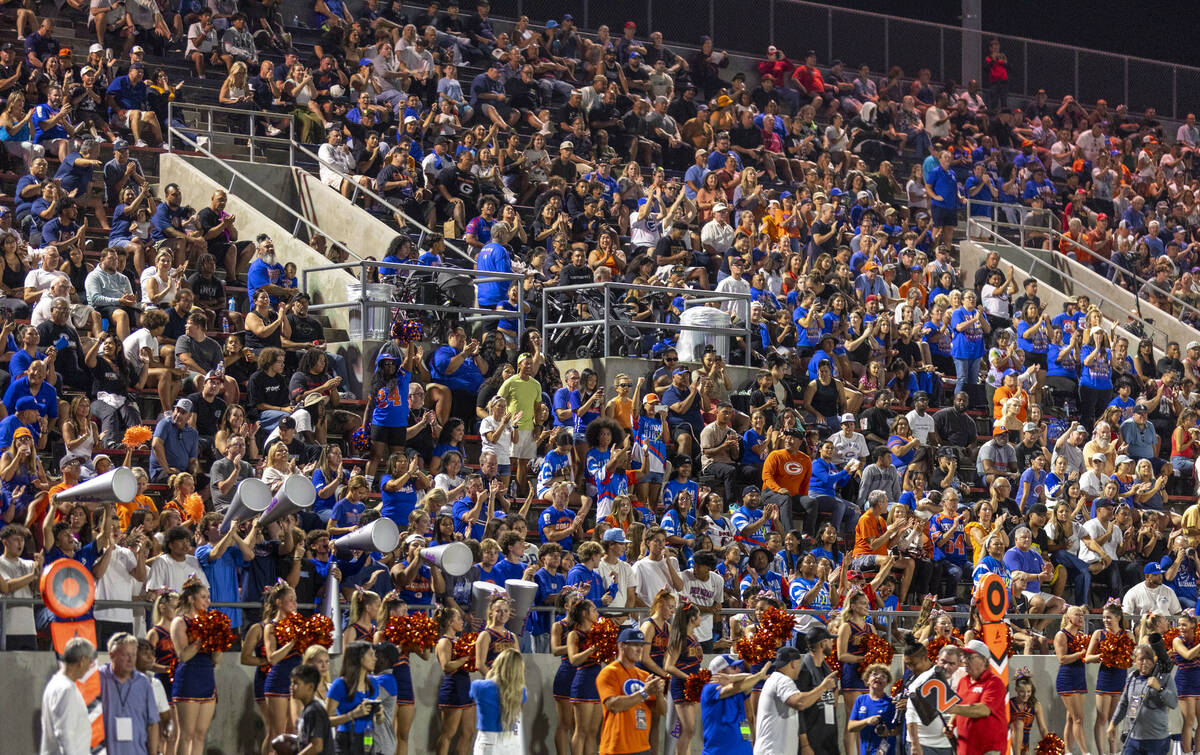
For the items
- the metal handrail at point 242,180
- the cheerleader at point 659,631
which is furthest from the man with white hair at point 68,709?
the metal handrail at point 242,180

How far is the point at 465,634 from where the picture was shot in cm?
1329

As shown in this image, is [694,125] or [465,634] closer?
[465,634]

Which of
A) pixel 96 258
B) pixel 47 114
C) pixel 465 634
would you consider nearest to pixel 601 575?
pixel 465 634

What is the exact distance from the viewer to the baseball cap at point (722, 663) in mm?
13516

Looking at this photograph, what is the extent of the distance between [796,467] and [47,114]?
28.5 ft

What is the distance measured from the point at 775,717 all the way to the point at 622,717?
1038 mm

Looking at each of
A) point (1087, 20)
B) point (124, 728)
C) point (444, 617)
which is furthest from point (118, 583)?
point (1087, 20)

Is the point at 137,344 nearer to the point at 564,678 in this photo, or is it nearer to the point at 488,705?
the point at 564,678

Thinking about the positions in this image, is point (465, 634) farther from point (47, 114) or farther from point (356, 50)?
point (356, 50)

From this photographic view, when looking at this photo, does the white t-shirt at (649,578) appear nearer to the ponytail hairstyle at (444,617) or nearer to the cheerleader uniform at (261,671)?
the ponytail hairstyle at (444,617)

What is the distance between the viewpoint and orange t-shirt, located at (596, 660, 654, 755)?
13289mm

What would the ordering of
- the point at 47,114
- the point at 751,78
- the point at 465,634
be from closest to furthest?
the point at 465,634 < the point at 47,114 < the point at 751,78

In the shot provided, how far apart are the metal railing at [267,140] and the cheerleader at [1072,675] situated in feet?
26.8

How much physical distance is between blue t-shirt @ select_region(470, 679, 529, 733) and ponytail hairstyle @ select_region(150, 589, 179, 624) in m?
2.06
